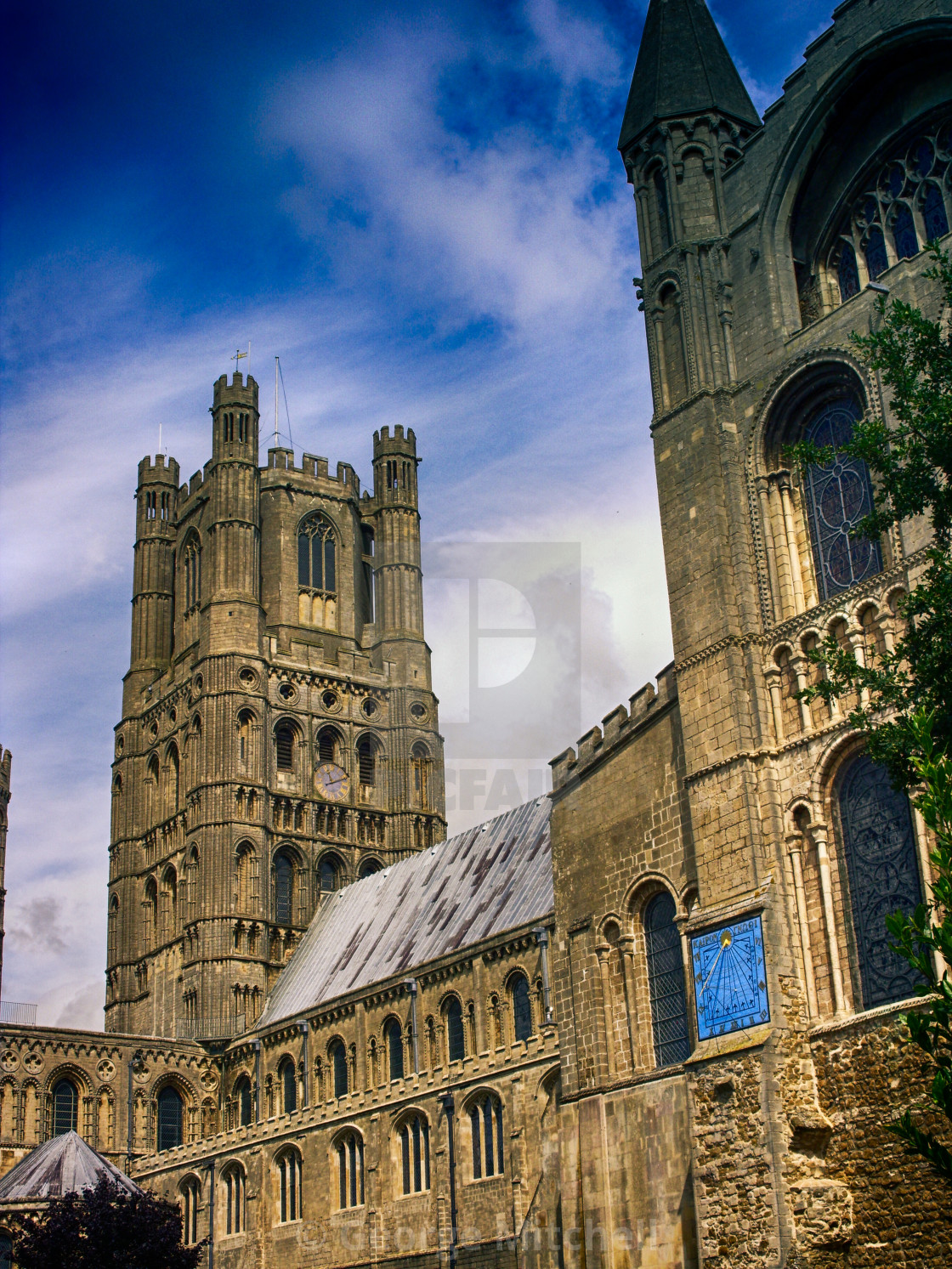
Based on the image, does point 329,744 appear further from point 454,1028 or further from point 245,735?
point 454,1028

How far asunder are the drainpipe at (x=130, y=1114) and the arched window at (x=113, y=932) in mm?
11389

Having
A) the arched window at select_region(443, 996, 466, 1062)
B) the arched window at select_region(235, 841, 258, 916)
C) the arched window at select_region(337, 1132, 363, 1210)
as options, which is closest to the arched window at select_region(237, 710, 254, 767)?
the arched window at select_region(235, 841, 258, 916)

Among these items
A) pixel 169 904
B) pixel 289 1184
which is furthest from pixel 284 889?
pixel 289 1184

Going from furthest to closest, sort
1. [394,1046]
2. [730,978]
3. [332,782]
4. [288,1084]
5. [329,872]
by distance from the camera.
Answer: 1. [332,782]
2. [329,872]
3. [288,1084]
4. [394,1046]
5. [730,978]

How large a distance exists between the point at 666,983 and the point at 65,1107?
39.0 meters

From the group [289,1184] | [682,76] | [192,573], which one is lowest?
[289,1184]

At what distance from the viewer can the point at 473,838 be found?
5834 cm

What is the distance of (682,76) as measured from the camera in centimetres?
2977

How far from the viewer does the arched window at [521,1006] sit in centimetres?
4562

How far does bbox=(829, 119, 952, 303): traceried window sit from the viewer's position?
25797mm

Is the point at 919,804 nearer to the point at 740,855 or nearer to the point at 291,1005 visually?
the point at 740,855

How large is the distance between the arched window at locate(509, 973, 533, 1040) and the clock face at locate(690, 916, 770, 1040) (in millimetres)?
22169

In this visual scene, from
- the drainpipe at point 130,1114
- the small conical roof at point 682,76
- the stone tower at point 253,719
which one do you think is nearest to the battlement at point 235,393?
the stone tower at point 253,719

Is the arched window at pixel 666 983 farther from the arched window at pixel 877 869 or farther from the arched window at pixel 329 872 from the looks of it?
the arched window at pixel 329 872
